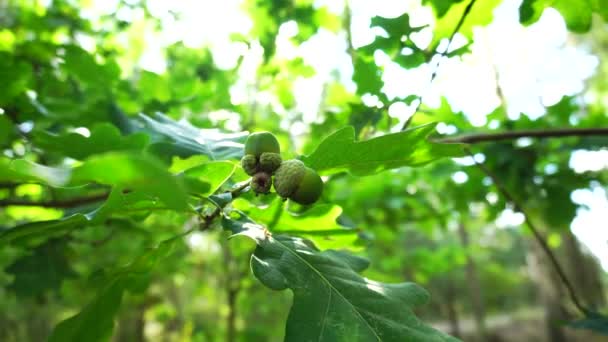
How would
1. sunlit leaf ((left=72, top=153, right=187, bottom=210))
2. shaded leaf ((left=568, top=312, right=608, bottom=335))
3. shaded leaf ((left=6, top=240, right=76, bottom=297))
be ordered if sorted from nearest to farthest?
sunlit leaf ((left=72, top=153, right=187, bottom=210)), shaded leaf ((left=568, top=312, right=608, bottom=335)), shaded leaf ((left=6, top=240, right=76, bottom=297))

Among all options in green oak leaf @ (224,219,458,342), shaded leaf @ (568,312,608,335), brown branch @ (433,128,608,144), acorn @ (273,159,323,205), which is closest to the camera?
green oak leaf @ (224,219,458,342)

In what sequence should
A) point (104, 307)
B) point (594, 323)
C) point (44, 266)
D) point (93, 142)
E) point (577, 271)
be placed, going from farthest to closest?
1. point (577, 271)
2. point (44, 266)
3. point (594, 323)
4. point (93, 142)
5. point (104, 307)

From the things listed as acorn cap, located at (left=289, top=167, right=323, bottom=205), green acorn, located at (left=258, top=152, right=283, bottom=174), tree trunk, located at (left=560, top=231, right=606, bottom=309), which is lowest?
acorn cap, located at (left=289, top=167, right=323, bottom=205)

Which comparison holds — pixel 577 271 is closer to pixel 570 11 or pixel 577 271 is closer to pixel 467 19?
pixel 570 11

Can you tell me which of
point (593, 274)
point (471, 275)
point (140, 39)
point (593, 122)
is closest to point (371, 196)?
point (593, 122)

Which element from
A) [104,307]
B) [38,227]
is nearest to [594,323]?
[104,307]

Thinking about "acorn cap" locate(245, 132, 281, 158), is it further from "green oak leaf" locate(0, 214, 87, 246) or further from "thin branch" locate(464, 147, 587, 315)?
"thin branch" locate(464, 147, 587, 315)

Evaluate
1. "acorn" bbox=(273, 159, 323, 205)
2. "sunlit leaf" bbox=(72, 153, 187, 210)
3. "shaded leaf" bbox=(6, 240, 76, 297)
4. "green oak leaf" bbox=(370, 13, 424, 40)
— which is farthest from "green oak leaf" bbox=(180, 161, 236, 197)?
"shaded leaf" bbox=(6, 240, 76, 297)

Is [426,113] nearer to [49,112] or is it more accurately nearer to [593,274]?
[49,112]
